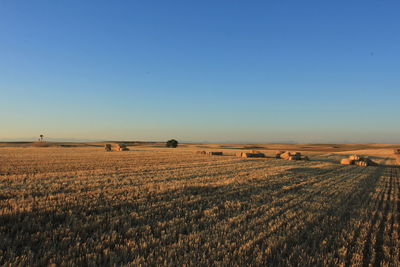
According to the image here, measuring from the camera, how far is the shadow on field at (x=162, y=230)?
3.53 meters

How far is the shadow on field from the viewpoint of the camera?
3527 mm

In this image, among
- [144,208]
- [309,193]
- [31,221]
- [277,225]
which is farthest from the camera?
[309,193]

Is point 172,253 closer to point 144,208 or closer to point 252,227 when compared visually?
point 252,227

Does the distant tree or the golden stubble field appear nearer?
the golden stubble field

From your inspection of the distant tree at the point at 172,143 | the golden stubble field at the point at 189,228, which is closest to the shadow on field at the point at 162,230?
the golden stubble field at the point at 189,228

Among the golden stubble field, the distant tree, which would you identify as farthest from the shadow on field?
the distant tree

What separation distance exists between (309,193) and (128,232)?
751 cm

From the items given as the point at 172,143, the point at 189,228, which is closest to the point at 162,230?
the point at 189,228

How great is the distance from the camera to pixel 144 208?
5996 mm

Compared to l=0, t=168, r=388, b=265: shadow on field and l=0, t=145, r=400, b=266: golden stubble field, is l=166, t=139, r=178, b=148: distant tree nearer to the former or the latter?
l=0, t=145, r=400, b=266: golden stubble field

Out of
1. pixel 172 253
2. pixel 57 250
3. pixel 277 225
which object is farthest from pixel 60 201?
pixel 277 225

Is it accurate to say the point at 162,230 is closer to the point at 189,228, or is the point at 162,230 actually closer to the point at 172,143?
the point at 189,228

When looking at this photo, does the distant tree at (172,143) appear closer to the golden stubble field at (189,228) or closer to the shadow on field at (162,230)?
the golden stubble field at (189,228)

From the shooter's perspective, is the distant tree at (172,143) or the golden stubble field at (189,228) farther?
the distant tree at (172,143)
